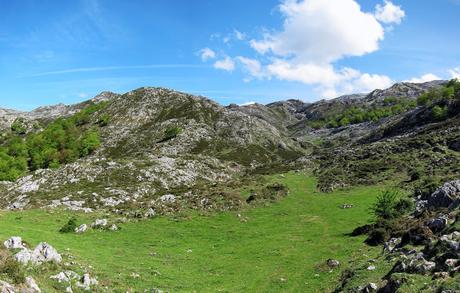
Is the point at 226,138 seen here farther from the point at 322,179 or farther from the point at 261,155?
the point at 322,179

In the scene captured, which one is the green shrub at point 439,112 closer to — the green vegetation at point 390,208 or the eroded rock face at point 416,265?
the green vegetation at point 390,208

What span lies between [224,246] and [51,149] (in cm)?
11586

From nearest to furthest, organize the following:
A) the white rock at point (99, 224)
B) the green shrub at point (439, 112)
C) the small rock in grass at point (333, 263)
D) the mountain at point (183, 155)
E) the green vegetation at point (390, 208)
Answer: the small rock in grass at point (333, 263) < the green vegetation at point (390, 208) < the white rock at point (99, 224) < the mountain at point (183, 155) < the green shrub at point (439, 112)

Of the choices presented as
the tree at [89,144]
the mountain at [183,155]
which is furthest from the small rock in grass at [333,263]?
the tree at [89,144]

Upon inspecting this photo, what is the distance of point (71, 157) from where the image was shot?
137 m

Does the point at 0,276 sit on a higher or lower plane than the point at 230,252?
higher

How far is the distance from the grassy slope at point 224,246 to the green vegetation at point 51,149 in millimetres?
76943

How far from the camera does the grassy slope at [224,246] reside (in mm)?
33656

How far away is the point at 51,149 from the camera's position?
5620 inches

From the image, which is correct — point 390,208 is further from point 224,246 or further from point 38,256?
point 38,256

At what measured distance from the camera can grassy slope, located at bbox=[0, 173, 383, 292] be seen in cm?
3366

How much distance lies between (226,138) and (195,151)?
61.0ft

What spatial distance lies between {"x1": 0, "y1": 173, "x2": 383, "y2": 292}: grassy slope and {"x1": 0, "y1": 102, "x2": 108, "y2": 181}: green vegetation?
3029 inches

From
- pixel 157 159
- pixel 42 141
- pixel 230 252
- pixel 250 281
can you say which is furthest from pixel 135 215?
pixel 42 141
